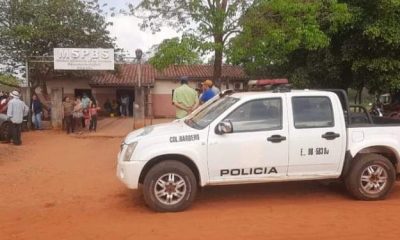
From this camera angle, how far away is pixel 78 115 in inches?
715

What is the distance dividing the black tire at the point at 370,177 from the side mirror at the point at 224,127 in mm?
1984

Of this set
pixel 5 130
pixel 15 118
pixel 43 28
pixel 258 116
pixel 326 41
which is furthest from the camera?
pixel 43 28

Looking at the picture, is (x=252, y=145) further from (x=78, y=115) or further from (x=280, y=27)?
(x=78, y=115)

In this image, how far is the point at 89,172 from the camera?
9727 mm

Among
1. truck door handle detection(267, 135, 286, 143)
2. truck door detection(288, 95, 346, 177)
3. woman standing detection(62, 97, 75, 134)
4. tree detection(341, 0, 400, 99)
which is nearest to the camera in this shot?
truck door handle detection(267, 135, 286, 143)

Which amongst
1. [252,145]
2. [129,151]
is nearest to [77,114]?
[129,151]

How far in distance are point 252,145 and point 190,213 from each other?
126 centimetres

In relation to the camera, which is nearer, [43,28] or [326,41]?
[326,41]

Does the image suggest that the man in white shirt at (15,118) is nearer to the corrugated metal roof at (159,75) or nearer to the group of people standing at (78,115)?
the group of people standing at (78,115)

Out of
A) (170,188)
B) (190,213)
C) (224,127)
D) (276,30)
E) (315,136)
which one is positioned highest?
(276,30)

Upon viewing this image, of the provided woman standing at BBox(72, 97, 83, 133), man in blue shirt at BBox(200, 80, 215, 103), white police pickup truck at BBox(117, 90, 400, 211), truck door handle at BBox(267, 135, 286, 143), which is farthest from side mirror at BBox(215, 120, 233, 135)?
woman standing at BBox(72, 97, 83, 133)

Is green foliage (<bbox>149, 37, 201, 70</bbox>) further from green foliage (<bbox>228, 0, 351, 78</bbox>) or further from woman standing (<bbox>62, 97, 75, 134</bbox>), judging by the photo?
woman standing (<bbox>62, 97, 75, 134</bbox>)

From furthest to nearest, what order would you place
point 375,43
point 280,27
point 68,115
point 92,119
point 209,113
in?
1. point 92,119
2. point 68,115
3. point 375,43
4. point 280,27
5. point 209,113

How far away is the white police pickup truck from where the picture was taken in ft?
21.4
